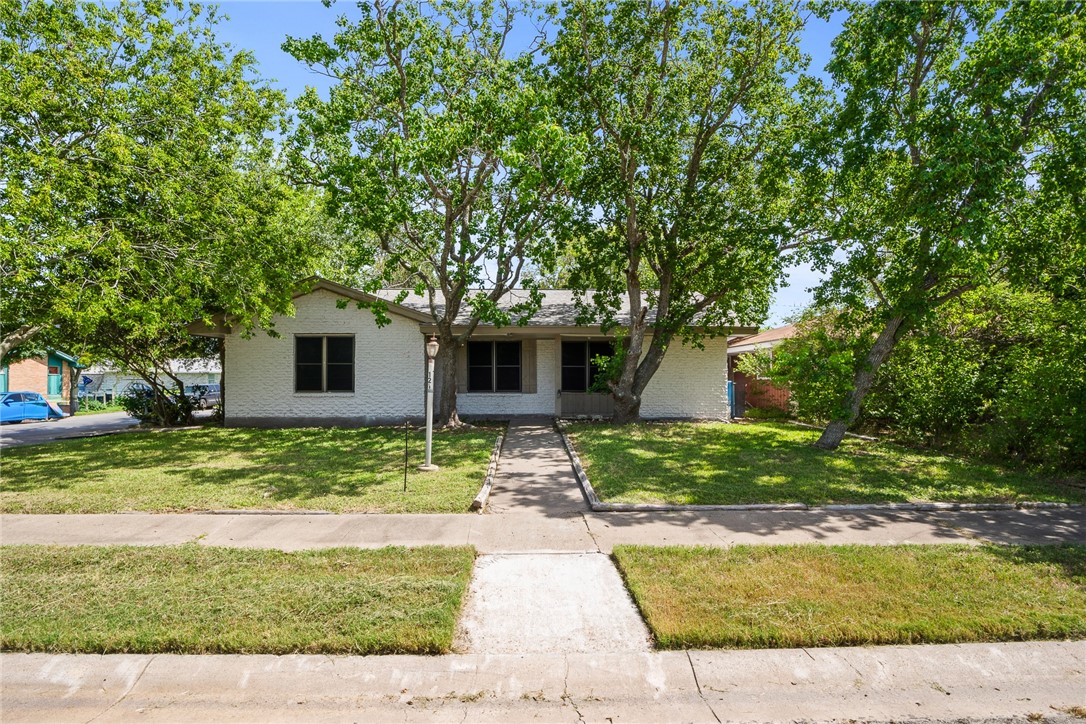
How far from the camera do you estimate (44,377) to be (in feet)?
105

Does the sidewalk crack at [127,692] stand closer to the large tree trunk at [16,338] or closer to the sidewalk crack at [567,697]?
the sidewalk crack at [567,697]

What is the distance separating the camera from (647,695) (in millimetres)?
3590

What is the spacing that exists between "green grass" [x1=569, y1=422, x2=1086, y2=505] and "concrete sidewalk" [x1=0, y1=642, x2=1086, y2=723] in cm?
379

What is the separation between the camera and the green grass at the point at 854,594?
4156 millimetres

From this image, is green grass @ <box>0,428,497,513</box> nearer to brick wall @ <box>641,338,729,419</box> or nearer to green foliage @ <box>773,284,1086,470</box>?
brick wall @ <box>641,338,729,419</box>

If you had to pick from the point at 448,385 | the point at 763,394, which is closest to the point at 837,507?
the point at 448,385

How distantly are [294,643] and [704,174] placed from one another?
14284mm

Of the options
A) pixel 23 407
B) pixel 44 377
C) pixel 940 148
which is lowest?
pixel 23 407

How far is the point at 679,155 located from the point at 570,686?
13927 millimetres

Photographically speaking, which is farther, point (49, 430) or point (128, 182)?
point (49, 430)

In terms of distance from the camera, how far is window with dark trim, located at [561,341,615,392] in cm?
1845

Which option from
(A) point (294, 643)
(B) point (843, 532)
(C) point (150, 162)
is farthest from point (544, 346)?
(A) point (294, 643)

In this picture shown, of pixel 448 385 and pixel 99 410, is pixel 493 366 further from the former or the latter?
pixel 99 410

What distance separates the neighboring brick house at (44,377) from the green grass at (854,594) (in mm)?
34104
